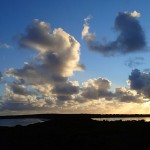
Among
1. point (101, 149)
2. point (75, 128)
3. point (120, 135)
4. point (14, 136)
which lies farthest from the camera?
point (75, 128)

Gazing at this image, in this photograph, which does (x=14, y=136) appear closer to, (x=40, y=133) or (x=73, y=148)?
(x=40, y=133)

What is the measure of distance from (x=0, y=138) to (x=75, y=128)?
10.6m

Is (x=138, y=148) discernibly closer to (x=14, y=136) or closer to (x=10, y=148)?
(x=10, y=148)

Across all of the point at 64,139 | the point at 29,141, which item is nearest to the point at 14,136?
the point at 29,141

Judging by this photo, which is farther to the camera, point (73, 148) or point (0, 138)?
point (0, 138)

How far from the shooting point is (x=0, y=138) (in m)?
47.7

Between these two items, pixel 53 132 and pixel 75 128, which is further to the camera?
pixel 75 128

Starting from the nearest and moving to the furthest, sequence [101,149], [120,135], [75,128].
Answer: [101,149] → [120,135] → [75,128]

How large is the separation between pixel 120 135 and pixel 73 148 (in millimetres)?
9258

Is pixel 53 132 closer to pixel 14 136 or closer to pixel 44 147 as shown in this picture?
pixel 14 136

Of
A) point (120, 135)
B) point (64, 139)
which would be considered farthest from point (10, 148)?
point (120, 135)

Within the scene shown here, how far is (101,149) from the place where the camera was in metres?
36.0

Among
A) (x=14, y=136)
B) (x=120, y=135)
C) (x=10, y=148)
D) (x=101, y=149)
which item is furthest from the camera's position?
(x=14, y=136)

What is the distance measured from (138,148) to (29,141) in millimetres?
12485
